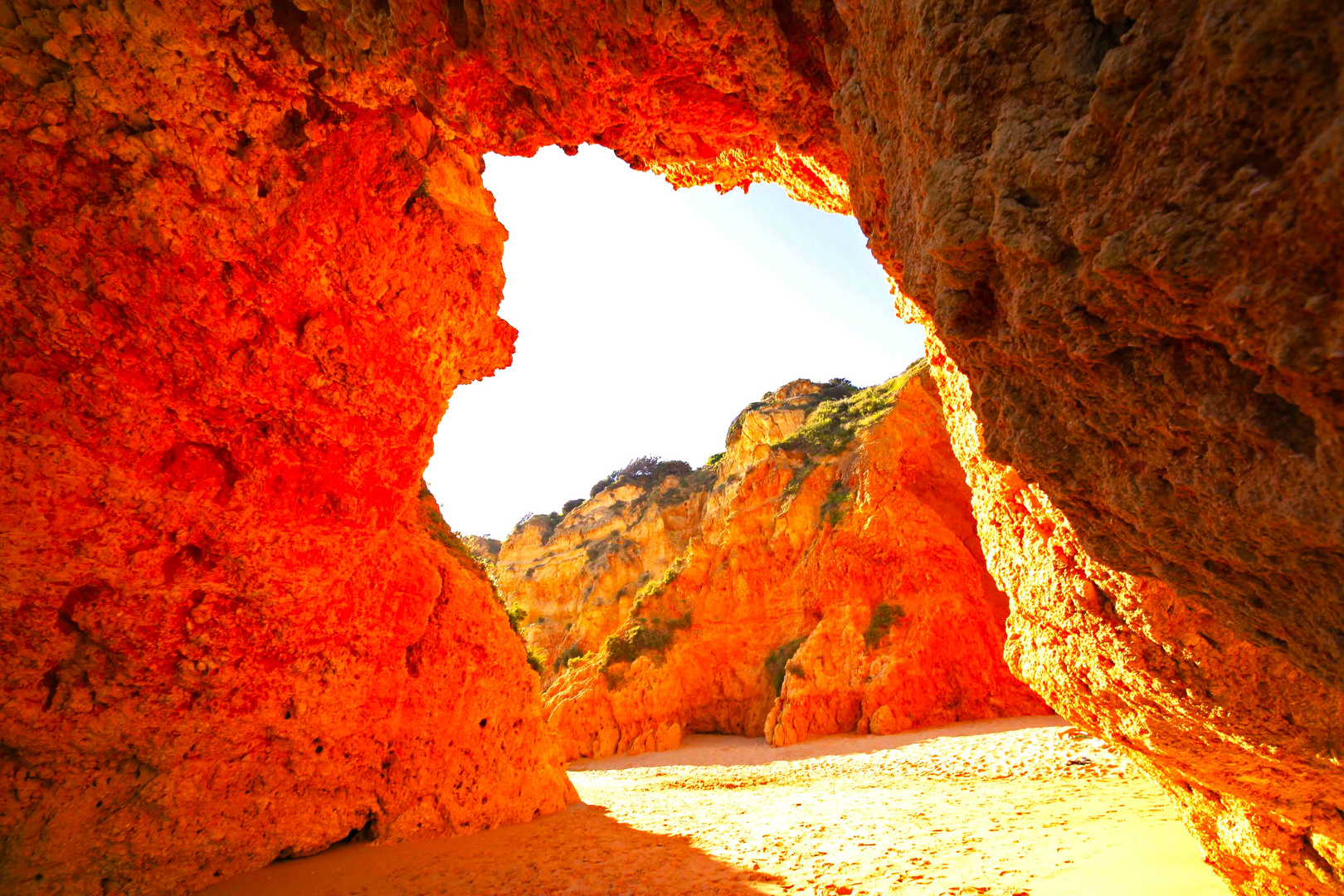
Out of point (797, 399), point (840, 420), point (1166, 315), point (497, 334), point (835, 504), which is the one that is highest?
point (797, 399)

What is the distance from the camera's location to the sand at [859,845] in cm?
482

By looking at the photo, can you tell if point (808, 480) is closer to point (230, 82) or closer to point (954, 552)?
point (954, 552)

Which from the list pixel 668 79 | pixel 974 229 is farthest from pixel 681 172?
pixel 974 229

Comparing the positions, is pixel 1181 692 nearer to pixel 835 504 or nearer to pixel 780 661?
pixel 835 504

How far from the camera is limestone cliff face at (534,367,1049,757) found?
54.3ft

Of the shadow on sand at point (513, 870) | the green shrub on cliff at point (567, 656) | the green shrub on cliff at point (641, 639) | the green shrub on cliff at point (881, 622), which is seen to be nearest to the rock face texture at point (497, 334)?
the shadow on sand at point (513, 870)

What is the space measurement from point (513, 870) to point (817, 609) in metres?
15.5

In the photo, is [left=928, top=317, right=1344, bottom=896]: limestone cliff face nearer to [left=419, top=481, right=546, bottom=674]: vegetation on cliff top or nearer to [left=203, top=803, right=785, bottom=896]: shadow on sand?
[left=203, top=803, right=785, bottom=896]: shadow on sand

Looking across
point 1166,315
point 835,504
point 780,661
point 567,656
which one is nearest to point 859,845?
point 1166,315

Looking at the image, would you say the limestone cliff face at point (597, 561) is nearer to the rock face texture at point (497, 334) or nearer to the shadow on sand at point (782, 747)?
the shadow on sand at point (782, 747)

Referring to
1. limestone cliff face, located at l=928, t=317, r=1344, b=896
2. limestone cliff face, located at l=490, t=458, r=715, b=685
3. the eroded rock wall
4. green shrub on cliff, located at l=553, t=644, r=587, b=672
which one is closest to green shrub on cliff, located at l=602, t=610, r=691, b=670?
green shrub on cliff, located at l=553, t=644, r=587, b=672

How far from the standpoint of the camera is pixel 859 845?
242 inches

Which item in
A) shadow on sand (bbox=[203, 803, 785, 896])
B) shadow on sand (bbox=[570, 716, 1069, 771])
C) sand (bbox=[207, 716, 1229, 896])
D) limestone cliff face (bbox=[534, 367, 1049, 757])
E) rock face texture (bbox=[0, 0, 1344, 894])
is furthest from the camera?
limestone cliff face (bbox=[534, 367, 1049, 757])

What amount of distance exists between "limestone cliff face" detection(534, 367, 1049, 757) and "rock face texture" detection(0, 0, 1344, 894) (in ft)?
36.3
